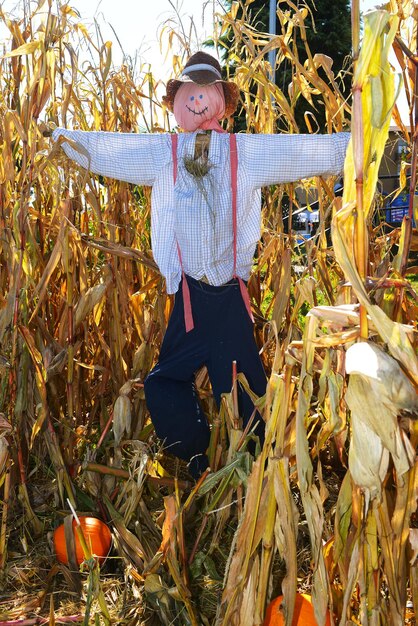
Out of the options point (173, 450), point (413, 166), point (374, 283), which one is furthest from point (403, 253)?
point (173, 450)

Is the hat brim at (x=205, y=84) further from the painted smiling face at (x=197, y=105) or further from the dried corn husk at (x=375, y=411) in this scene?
the dried corn husk at (x=375, y=411)

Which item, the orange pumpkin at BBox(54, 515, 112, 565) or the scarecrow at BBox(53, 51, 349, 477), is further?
the scarecrow at BBox(53, 51, 349, 477)

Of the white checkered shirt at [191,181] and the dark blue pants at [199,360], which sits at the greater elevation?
the white checkered shirt at [191,181]

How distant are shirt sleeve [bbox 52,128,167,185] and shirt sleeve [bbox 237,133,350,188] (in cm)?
18

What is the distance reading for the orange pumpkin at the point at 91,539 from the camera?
57.6 inches

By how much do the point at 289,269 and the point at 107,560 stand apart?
Result: 0.72 metres

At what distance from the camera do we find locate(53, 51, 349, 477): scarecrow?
1.62 meters

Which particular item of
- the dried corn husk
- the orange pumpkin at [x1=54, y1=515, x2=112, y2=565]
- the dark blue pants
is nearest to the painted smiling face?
the dark blue pants

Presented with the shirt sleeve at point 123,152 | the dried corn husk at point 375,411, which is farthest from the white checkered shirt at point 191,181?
the dried corn husk at point 375,411

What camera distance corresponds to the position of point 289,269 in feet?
5.52

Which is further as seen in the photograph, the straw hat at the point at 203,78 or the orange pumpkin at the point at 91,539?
the straw hat at the point at 203,78

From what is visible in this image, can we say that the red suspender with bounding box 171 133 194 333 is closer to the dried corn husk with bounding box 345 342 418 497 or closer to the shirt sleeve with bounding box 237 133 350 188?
the shirt sleeve with bounding box 237 133 350 188

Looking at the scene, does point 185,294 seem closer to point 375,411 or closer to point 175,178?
point 175,178

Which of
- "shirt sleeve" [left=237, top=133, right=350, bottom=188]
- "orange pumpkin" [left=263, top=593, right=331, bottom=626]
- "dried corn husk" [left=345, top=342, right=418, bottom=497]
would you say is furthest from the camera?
"shirt sleeve" [left=237, top=133, right=350, bottom=188]
